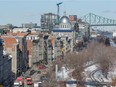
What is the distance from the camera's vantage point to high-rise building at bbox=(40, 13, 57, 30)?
61.4 meters

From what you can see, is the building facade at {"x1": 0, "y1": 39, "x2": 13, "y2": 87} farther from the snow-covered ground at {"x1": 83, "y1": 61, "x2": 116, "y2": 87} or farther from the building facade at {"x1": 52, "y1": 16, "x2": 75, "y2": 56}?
the building facade at {"x1": 52, "y1": 16, "x2": 75, "y2": 56}

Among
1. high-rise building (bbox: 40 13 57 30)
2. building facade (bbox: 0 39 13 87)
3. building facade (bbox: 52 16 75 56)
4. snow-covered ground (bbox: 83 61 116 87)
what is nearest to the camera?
building facade (bbox: 0 39 13 87)

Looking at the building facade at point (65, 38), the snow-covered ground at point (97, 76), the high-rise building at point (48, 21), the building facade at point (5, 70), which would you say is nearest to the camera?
the building facade at point (5, 70)

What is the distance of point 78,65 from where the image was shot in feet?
96.8

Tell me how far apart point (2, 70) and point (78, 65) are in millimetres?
8200

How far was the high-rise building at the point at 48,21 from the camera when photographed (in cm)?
6141

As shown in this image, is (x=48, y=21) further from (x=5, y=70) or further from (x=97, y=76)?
(x=5, y=70)

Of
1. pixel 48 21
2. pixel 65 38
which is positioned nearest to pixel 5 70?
pixel 65 38

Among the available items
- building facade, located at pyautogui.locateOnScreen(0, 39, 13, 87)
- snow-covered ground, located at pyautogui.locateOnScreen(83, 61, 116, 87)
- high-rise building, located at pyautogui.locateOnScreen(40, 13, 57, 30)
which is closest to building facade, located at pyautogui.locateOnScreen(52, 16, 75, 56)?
high-rise building, located at pyautogui.locateOnScreen(40, 13, 57, 30)

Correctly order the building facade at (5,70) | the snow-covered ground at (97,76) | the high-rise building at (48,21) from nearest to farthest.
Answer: the building facade at (5,70), the snow-covered ground at (97,76), the high-rise building at (48,21)

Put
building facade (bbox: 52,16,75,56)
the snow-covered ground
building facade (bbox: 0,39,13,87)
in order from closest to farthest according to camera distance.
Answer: building facade (bbox: 0,39,13,87)
the snow-covered ground
building facade (bbox: 52,16,75,56)

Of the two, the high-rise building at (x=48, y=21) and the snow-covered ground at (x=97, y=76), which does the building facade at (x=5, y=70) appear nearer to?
the snow-covered ground at (x=97, y=76)

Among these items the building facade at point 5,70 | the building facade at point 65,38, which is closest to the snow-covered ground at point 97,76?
the building facade at point 5,70

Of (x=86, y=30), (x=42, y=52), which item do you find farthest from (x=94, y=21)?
(x=42, y=52)
